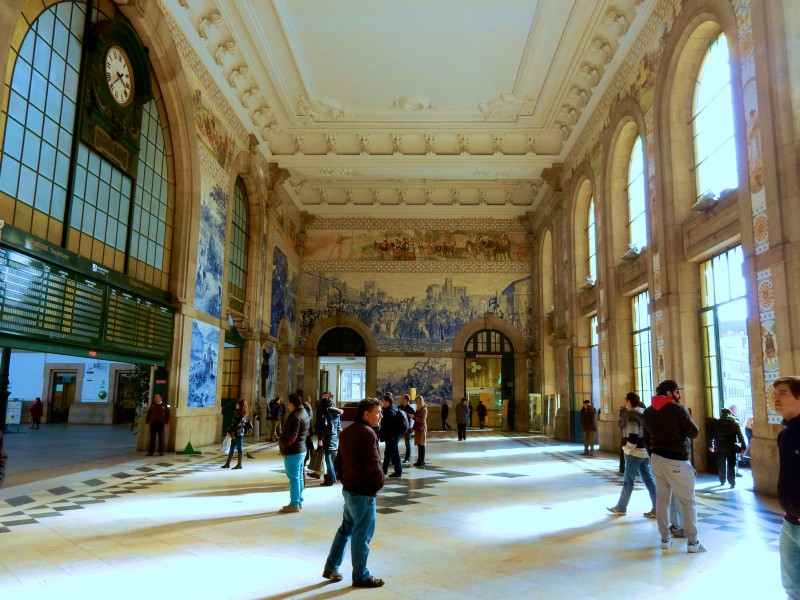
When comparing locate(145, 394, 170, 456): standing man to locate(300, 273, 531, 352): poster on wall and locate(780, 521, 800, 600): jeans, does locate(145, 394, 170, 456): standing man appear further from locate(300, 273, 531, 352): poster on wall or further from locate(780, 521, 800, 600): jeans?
locate(300, 273, 531, 352): poster on wall

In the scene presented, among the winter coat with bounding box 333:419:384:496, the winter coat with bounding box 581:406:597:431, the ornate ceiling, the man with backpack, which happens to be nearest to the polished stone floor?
the man with backpack

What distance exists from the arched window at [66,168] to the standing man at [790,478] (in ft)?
30.4

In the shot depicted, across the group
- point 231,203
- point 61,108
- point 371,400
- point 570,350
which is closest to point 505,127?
point 570,350

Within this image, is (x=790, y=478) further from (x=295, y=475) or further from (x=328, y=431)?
(x=328, y=431)

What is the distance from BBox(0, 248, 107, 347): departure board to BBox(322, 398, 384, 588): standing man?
6.07 metres

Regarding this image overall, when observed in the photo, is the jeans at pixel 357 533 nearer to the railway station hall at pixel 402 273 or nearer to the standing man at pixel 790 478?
the railway station hall at pixel 402 273

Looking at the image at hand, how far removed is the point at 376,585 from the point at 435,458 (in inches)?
361

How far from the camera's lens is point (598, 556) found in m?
5.06

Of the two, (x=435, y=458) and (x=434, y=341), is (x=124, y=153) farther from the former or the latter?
(x=434, y=341)

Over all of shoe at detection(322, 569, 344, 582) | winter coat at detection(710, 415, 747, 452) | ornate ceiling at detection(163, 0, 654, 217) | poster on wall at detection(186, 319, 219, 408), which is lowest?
shoe at detection(322, 569, 344, 582)

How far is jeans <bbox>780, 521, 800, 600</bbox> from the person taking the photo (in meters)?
3.21

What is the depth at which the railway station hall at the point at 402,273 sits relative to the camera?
5.51 meters

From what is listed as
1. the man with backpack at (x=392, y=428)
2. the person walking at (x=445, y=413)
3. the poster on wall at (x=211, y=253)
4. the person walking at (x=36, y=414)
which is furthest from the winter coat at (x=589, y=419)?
the person walking at (x=36, y=414)


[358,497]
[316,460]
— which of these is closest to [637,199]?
[316,460]
